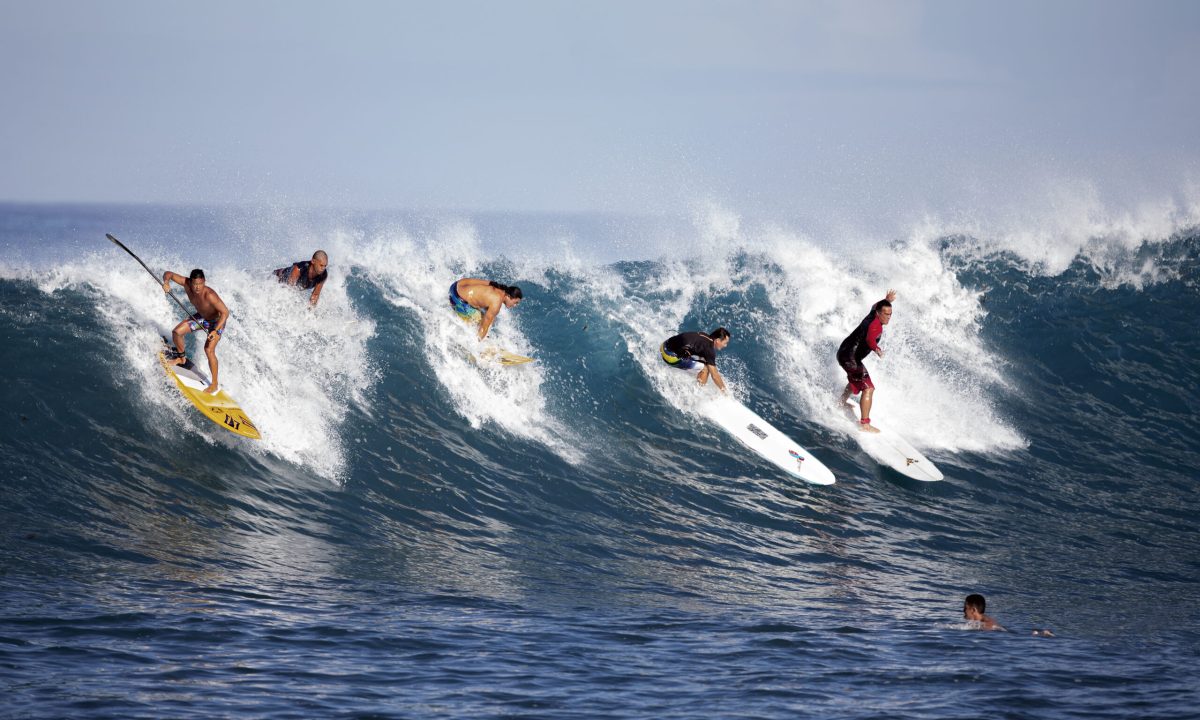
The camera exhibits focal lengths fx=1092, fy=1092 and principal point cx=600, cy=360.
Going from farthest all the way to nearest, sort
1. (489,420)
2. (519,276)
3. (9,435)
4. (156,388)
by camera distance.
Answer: (519,276), (489,420), (156,388), (9,435)

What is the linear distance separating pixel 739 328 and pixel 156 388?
317 inches

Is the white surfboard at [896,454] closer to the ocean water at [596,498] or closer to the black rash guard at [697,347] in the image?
the ocean water at [596,498]

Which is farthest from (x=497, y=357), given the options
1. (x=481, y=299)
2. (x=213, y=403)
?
(x=213, y=403)

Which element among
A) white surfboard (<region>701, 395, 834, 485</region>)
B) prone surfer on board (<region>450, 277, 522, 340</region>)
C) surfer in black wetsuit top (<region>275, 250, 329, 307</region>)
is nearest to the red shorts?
white surfboard (<region>701, 395, 834, 485</region>)

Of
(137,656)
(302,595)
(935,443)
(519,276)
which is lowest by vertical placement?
(137,656)

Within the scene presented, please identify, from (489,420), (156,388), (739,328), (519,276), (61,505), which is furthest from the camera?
(519,276)

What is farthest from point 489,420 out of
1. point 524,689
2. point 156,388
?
point 524,689

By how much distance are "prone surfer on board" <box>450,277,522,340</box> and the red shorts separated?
3889 mm

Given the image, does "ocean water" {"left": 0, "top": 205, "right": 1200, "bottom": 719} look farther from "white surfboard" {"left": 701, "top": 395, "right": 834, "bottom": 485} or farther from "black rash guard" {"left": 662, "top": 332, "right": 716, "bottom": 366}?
"black rash guard" {"left": 662, "top": 332, "right": 716, "bottom": 366}

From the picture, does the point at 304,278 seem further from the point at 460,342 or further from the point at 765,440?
the point at 765,440

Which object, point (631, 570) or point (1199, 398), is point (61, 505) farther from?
point (1199, 398)

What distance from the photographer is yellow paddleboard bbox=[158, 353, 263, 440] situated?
33.9 feet

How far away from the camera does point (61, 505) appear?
347 inches

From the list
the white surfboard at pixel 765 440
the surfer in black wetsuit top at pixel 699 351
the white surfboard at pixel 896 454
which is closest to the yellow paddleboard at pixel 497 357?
the surfer in black wetsuit top at pixel 699 351
